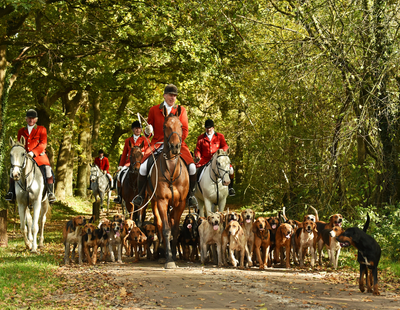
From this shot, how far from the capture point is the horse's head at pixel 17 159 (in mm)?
11945

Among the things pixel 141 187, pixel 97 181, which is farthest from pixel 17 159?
pixel 97 181

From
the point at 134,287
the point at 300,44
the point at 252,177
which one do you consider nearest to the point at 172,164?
the point at 134,287

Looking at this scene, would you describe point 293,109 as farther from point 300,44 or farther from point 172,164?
point 172,164

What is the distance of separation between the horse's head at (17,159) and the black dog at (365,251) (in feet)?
24.4

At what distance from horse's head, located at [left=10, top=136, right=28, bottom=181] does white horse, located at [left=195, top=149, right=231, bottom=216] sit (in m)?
4.39

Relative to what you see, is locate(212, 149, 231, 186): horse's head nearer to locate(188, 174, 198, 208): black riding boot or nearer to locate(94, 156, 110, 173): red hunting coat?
locate(188, 174, 198, 208): black riding boot

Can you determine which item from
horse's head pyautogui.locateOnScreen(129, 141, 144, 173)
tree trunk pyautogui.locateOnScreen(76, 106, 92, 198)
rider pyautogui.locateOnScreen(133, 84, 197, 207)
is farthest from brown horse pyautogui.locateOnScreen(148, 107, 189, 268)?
tree trunk pyautogui.locateOnScreen(76, 106, 92, 198)

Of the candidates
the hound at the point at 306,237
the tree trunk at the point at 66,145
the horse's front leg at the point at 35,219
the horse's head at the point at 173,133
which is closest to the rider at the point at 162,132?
the horse's head at the point at 173,133

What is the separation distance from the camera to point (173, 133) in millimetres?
10078

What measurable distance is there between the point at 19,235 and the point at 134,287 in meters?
10.8

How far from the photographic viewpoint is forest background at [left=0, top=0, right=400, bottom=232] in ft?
40.8

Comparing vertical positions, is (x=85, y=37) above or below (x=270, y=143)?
above

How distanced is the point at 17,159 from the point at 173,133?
4.28 metres

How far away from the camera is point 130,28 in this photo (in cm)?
1812
